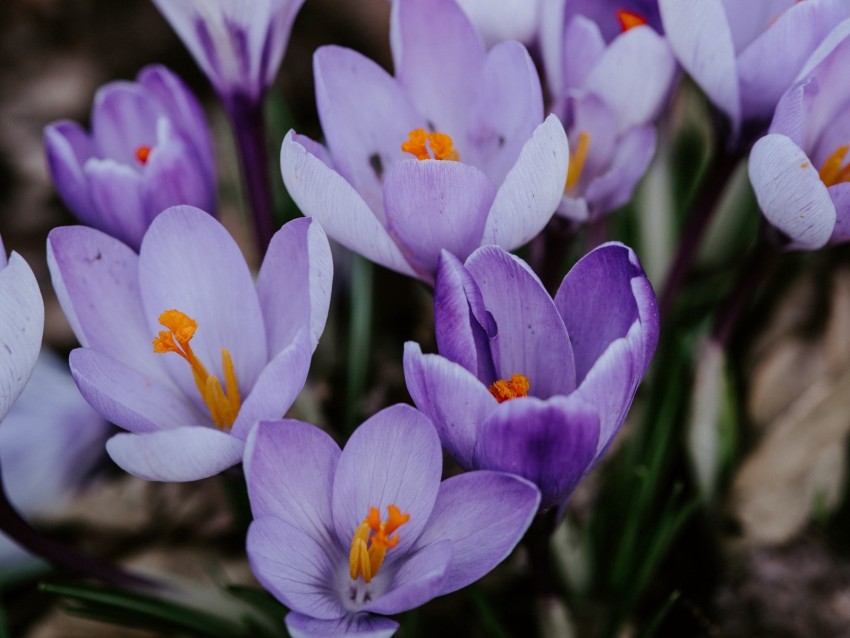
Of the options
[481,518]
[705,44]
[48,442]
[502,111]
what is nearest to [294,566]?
[481,518]

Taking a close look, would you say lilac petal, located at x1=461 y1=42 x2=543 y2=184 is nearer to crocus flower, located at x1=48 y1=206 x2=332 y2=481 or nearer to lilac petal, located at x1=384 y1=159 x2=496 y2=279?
lilac petal, located at x1=384 y1=159 x2=496 y2=279

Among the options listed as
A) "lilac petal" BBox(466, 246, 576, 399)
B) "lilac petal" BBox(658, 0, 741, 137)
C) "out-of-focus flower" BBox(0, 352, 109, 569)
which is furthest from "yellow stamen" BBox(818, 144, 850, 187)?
"out-of-focus flower" BBox(0, 352, 109, 569)

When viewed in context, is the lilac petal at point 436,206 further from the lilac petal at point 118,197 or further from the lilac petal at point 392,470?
the lilac petal at point 118,197

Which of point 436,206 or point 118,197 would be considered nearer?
point 436,206

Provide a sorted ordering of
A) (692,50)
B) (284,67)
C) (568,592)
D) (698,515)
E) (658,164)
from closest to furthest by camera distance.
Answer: (692,50) < (568,592) < (698,515) < (658,164) < (284,67)

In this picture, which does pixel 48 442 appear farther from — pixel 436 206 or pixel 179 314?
pixel 436 206

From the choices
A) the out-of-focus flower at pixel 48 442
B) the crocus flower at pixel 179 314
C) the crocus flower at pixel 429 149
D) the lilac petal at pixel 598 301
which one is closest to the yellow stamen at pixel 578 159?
the crocus flower at pixel 429 149

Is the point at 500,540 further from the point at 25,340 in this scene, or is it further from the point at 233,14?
the point at 233,14

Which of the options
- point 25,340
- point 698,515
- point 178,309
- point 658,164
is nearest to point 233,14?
point 178,309
